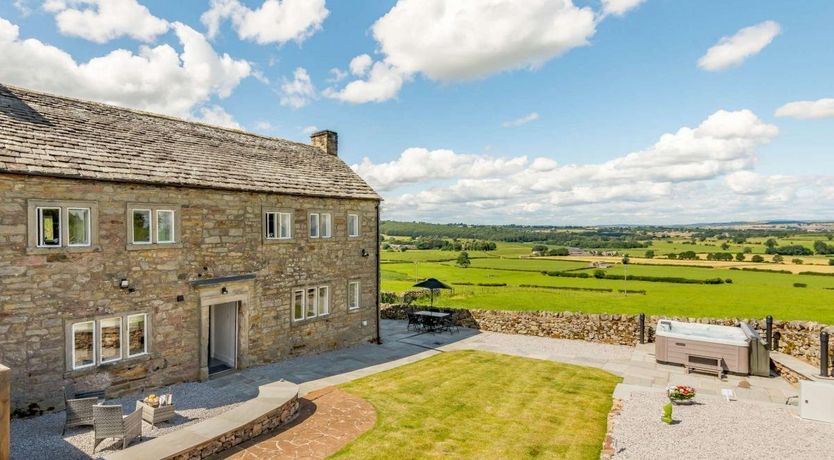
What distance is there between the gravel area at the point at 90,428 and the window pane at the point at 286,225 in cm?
606

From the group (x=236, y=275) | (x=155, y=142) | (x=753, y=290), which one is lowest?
(x=753, y=290)

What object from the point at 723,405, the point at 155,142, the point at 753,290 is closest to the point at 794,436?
the point at 723,405

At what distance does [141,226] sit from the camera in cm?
1297

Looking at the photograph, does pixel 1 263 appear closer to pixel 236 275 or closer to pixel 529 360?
pixel 236 275

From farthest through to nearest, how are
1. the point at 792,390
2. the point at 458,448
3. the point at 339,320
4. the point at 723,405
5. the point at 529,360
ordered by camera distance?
the point at 339,320, the point at 529,360, the point at 792,390, the point at 723,405, the point at 458,448

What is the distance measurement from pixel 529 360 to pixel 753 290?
138 feet

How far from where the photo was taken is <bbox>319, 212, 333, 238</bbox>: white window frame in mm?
18500

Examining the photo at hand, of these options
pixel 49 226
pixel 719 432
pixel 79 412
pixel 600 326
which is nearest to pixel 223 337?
pixel 79 412

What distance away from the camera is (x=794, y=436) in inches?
396

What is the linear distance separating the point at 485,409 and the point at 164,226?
37.1ft

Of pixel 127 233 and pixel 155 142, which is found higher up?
pixel 155 142

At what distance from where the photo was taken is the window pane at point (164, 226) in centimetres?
1333

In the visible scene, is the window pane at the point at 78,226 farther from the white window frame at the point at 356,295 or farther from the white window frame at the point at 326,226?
the white window frame at the point at 356,295

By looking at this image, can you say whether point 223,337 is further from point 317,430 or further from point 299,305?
point 317,430
